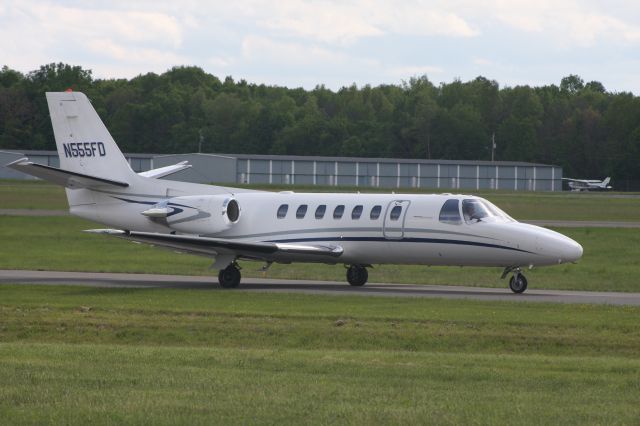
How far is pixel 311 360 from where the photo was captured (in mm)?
15625

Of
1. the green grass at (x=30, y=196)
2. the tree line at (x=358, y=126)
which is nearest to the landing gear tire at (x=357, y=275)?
the green grass at (x=30, y=196)

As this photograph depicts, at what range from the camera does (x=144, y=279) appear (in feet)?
104

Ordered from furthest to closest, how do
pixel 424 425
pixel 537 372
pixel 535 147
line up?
1. pixel 535 147
2. pixel 537 372
3. pixel 424 425

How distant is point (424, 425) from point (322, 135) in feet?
384

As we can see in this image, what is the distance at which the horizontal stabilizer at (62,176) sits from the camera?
28281 mm

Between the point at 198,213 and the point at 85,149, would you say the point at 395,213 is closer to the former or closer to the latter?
the point at 198,213

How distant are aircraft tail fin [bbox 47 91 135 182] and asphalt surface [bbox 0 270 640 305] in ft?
9.25

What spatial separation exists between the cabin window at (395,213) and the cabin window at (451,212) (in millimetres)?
1069

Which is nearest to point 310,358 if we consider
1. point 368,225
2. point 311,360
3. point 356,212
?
point 311,360

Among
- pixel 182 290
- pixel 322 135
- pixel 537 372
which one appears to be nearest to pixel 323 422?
pixel 537 372

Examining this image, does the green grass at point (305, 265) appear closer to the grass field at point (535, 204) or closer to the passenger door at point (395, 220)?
the passenger door at point (395, 220)

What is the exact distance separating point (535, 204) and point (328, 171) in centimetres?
2558

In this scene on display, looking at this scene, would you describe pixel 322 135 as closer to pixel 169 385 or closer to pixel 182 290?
pixel 182 290

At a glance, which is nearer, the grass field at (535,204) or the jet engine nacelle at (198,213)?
the jet engine nacelle at (198,213)
